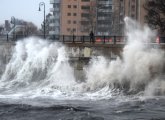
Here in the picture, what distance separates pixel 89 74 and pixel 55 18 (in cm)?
11832

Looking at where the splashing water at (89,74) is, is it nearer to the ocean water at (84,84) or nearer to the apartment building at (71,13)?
the ocean water at (84,84)

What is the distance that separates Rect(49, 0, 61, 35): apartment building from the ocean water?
102 m

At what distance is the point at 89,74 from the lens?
132ft

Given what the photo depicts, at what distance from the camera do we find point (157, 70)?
3791 centimetres

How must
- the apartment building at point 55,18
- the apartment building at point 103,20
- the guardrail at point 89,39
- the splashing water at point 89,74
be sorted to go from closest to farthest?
the splashing water at point 89,74
the guardrail at point 89,39
the apartment building at point 103,20
the apartment building at point 55,18

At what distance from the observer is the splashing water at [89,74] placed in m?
36.7

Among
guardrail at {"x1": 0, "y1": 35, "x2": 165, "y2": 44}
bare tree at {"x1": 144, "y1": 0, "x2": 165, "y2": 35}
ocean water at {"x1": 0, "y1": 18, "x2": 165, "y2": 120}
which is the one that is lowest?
ocean water at {"x1": 0, "y1": 18, "x2": 165, "y2": 120}

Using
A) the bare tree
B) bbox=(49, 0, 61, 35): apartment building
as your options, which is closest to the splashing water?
the bare tree

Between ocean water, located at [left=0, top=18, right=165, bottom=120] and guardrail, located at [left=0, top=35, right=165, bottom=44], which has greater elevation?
guardrail, located at [left=0, top=35, right=165, bottom=44]

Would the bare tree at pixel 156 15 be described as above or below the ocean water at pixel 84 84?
above

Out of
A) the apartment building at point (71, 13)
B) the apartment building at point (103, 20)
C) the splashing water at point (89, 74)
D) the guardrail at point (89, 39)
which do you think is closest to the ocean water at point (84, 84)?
the splashing water at point (89, 74)

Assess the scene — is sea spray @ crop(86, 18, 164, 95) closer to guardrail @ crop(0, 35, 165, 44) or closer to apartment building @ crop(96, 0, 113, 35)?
guardrail @ crop(0, 35, 165, 44)

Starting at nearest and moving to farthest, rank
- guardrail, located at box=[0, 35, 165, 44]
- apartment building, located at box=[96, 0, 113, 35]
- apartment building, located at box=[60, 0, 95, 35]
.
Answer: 1. guardrail, located at box=[0, 35, 165, 44]
2. apartment building, located at box=[96, 0, 113, 35]
3. apartment building, located at box=[60, 0, 95, 35]

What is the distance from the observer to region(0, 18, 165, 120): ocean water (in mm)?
25875
